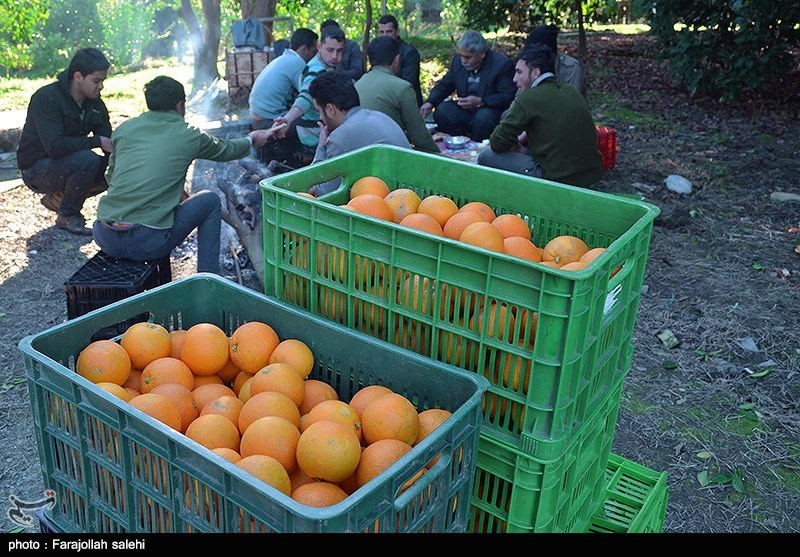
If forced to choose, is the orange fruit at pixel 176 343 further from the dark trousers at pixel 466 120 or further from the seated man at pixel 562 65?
the seated man at pixel 562 65

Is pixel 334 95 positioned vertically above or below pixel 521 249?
above

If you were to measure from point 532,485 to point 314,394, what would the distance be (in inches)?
26.9

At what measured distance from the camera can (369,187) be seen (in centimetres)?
289

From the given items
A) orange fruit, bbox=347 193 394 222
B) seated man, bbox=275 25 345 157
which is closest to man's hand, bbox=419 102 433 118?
seated man, bbox=275 25 345 157

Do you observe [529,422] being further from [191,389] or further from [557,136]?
[557,136]

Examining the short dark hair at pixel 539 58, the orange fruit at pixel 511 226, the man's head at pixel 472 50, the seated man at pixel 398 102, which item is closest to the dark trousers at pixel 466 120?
the man's head at pixel 472 50

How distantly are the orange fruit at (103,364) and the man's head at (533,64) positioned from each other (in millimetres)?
4223

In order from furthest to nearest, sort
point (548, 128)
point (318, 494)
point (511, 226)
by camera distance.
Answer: point (548, 128) < point (511, 226) < point (318, 494)

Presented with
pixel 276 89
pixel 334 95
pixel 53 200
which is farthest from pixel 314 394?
pixel 276 89

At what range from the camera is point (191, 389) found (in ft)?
7.70

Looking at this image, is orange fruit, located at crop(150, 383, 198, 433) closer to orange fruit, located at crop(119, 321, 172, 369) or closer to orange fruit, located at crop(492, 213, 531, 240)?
orange fruit, located at crop(119, 321, 172, 369)

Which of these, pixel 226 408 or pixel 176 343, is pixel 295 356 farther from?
pixel 176 343

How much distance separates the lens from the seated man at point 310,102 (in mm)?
6602
